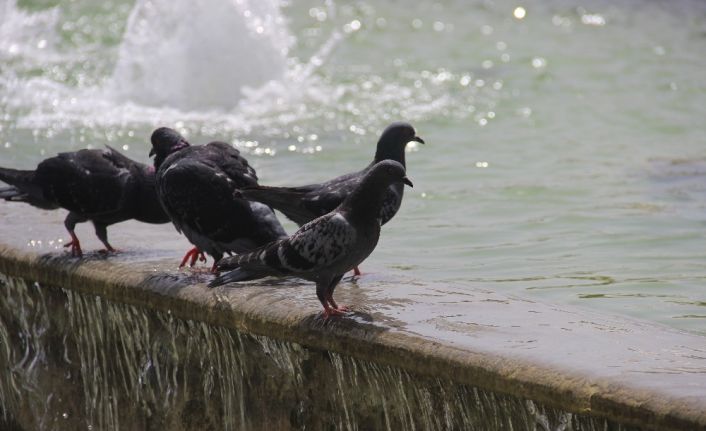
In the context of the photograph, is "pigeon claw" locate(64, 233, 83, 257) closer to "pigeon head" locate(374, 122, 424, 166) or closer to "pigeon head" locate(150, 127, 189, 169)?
"pigeon head" locate(150, 127, 189, 169)

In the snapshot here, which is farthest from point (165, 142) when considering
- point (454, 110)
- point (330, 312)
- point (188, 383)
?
point (454, 110)

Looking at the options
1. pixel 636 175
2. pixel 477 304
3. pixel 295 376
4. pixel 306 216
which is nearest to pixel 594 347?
pixel 477 304

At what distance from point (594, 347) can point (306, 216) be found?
5.46ft

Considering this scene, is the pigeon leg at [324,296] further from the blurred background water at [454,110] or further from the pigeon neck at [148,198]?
the pigeon neck at [148,198]

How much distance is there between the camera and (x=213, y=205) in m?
5.64

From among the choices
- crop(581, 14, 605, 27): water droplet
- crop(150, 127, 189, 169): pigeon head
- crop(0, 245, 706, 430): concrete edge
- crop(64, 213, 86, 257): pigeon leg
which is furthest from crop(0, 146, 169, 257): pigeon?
crop(581, 14, 605, 27): water droplet

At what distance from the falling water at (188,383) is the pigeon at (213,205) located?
415 mm

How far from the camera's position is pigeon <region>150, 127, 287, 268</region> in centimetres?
562

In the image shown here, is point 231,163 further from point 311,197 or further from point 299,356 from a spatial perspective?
point 299,356

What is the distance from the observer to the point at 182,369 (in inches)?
217

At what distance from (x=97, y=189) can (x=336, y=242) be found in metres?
1.78

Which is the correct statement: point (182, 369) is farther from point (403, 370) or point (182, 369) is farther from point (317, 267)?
point (403, 370)

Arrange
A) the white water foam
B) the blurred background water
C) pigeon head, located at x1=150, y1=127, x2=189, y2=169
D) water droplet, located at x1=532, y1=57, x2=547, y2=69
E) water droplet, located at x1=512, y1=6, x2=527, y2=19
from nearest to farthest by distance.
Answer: pigeon head, located at x1=150, y1=127, x2=189, y2=169
the blurred background water
the white water foam
water droplet, located at x1=532, y1=57, x2=547, y2=69
water droplet, located at x1=512, y1=6, x2=527, y2=19

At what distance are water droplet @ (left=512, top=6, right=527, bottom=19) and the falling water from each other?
13.8 m
